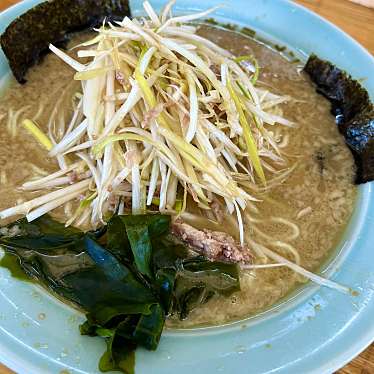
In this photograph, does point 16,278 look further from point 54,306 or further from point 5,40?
point 5,40

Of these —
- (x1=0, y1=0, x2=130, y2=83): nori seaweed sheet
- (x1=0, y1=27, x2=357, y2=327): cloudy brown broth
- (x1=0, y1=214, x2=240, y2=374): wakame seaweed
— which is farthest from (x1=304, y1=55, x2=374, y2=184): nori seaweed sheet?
(x1=0, y1=0, x2=130, y2=83): nori seaweed sheet

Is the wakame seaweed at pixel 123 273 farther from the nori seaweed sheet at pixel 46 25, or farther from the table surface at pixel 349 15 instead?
the table surface at pixel 349 15

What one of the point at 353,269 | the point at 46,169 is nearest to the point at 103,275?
the point at 46,169

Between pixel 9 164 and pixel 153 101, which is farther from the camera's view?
pixel 9 164

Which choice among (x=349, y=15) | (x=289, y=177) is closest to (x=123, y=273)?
(x=289, y=177)

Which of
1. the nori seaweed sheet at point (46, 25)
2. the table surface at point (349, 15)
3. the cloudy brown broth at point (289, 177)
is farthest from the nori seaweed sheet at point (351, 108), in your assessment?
the nori seaweed sheet at point (46, 25)

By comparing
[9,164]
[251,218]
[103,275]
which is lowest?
[9,164]

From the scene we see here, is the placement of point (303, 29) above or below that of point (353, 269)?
above

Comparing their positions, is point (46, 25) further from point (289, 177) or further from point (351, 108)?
point (351, 108)
